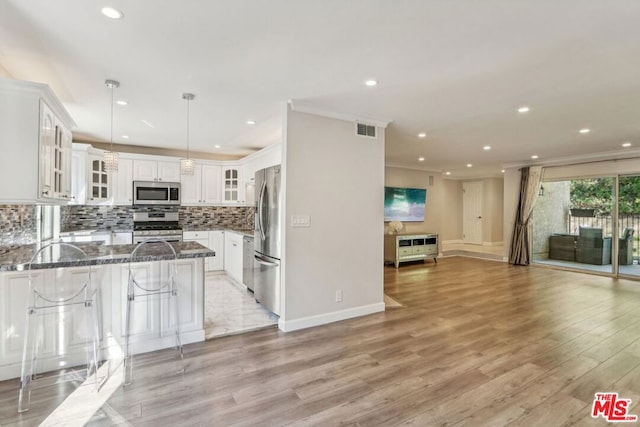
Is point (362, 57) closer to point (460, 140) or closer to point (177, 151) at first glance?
point (460, 140)

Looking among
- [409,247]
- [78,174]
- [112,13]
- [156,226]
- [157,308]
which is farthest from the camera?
[409,247]

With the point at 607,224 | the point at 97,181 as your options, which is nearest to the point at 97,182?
the point at 97,181

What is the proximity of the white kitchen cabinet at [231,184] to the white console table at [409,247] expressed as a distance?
142 inches

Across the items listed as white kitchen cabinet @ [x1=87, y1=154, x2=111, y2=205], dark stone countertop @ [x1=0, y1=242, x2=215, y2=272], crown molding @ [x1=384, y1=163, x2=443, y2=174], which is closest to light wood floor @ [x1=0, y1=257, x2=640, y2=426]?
dark stone countertop @ [x1=0, y1=242, x2=215, y2=272]

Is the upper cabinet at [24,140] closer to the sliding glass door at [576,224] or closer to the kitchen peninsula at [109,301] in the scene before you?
the kitchen peninsula at [109,301]

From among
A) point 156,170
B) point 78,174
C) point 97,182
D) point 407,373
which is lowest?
point 407,373

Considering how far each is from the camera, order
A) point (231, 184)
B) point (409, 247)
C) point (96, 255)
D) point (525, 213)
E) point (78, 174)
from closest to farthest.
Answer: point (96, 255) → point (78, 174) → point (231, 184) → point (409, 247) → point (525, 213)

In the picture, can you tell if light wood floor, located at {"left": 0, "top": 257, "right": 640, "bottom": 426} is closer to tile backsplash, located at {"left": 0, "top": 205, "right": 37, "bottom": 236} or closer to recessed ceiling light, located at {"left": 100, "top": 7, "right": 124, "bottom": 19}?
tile backsplash, located at {"left": 0, "top": 205, "right": 37, "bottom": 236}

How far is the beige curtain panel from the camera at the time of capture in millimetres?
7535

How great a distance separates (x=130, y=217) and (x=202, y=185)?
152cm

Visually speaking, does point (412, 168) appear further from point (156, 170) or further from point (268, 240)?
point (156, 170)

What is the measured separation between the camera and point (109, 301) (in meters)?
2.85

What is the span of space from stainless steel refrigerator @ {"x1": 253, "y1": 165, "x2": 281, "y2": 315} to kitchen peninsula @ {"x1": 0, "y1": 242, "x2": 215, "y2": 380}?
2.99 ft

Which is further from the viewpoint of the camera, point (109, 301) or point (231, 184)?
point (231, 184)
